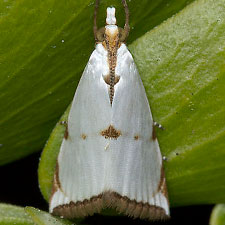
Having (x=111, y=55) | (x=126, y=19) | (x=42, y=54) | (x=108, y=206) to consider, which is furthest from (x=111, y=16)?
(x=108, y=206)

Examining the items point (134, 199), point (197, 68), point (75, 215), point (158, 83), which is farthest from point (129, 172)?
point (197, 68)

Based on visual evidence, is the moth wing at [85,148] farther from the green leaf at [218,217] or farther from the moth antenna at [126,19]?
the green leaf at [218,217]

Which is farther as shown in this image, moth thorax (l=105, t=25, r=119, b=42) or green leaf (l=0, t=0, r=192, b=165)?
moth thorax (l=105, t=25, r=119, b=42)

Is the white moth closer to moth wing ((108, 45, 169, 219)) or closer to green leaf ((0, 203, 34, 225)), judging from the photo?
moth wing ((108, 45, 169, 219))

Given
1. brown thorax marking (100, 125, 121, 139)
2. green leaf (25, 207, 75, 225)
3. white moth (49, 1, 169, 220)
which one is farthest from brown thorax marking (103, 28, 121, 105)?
green leaf (25, 207, 75, 225)

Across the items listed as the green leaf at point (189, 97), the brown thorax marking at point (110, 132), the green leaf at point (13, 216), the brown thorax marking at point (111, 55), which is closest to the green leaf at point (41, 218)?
the green leaf at point (13, 216)

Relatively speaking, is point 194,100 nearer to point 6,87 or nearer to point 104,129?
point 104,129
